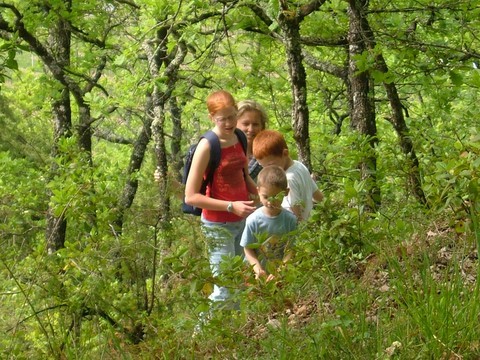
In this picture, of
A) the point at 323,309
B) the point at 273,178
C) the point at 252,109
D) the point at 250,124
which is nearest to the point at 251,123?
the point at 250,124

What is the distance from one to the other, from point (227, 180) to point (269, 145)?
40 cm

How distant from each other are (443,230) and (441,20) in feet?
14.8

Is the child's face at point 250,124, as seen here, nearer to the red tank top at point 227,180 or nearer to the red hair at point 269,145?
the red tank top at point 227,180

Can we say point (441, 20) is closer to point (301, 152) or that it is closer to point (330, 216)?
point (301, 152)

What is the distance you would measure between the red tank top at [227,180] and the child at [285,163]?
0.14 m

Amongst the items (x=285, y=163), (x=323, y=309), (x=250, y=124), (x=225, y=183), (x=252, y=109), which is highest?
(x=252, y=109)

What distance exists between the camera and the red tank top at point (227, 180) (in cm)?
519

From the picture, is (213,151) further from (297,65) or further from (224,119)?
(297,65)

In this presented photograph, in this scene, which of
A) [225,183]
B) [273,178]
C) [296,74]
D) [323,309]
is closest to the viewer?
[323,309]

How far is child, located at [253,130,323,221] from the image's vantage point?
16.8 ft

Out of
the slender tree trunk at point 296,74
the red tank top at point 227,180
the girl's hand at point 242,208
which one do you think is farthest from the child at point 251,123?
the girl's hand at point 242,208

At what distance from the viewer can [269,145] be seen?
201 inches

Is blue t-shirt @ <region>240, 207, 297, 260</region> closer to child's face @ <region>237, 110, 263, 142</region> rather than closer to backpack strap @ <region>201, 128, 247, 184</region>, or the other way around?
backpack strap @ <region>201, 128, 247, 184</region>

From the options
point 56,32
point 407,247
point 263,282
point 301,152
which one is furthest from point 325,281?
point 56,32
